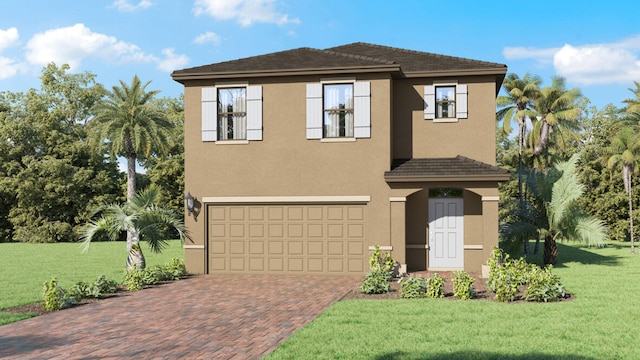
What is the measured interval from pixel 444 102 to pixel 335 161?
13.2ft

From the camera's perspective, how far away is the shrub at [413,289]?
1255cm

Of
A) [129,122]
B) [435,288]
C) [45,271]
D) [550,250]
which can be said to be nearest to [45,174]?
[129,122]

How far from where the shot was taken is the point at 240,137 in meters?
18.1

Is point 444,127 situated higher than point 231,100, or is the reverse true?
point 231,100

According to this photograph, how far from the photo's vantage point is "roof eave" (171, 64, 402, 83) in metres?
16.9

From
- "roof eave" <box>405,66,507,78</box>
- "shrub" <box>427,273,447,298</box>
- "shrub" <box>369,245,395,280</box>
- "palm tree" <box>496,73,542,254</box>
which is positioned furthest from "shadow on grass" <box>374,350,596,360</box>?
"palm tree" <box>496,73,542,254</box>

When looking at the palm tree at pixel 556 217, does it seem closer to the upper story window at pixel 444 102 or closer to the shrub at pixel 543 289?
the upper story window at pixel 444 102

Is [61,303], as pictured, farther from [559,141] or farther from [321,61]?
[559,141]

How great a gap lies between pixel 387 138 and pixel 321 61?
3146mm

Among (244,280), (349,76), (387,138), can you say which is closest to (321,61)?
(349,76)

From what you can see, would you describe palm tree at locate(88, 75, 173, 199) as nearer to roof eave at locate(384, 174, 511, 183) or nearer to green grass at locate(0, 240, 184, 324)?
green grass at locate(0, 240, 184, 324)

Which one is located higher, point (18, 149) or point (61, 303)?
point (18, 149)

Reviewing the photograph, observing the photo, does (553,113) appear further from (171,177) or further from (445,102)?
(171,177)

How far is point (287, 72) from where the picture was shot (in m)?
17.5
